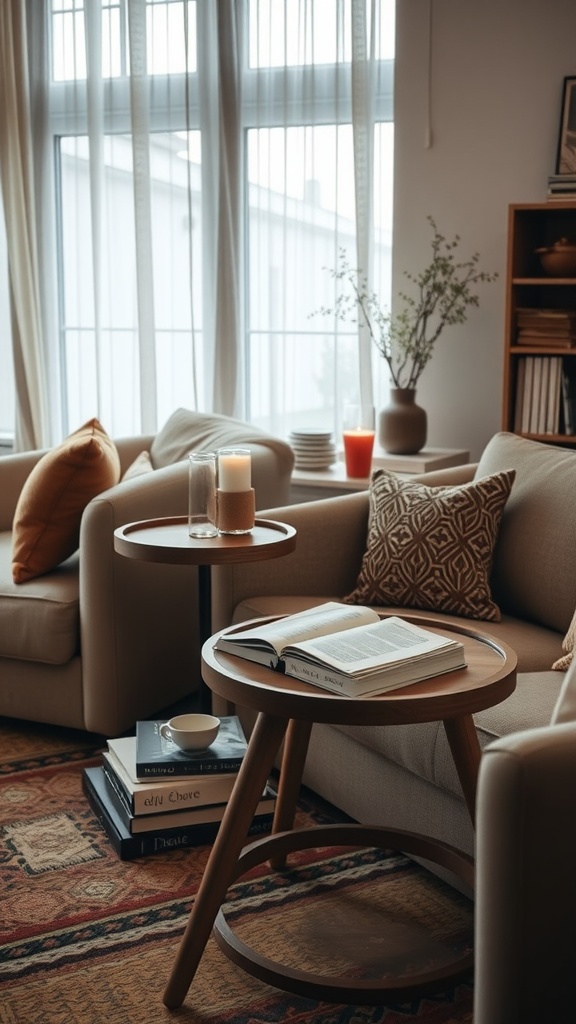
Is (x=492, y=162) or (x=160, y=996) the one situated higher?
(x=492, y=162)

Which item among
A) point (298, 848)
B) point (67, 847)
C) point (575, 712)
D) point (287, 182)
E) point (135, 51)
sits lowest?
point (67, 847)

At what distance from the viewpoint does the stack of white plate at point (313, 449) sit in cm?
365

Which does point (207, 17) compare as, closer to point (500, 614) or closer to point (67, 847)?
point (500, 614)

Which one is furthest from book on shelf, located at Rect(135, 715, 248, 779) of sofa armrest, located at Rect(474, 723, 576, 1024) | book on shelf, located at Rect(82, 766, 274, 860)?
sofa armrest, located at Rect(474, 723, 576, 1024)

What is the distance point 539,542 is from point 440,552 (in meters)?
0.22

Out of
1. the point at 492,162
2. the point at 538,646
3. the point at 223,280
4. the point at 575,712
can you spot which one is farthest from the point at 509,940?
the point at 223,280

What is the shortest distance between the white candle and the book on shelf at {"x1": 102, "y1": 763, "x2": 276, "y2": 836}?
64 centimetres

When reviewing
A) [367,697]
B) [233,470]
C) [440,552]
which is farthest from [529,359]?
[367,697]

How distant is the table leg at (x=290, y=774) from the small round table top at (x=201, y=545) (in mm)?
369

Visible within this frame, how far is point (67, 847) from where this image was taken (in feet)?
7.14

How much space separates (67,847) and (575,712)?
4.37 feet

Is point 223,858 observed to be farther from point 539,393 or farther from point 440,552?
point 539,393

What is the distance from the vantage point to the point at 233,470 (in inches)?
88.5

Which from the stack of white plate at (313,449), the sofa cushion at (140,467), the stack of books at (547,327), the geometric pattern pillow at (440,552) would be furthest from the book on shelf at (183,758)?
the stack of books at (547,327)
